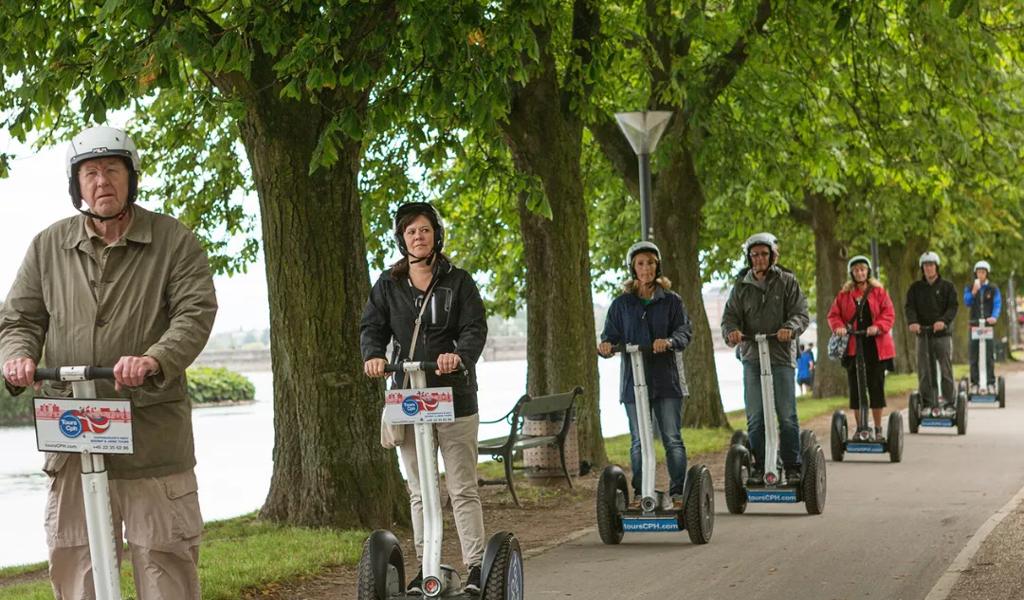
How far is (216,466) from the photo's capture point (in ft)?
75.0

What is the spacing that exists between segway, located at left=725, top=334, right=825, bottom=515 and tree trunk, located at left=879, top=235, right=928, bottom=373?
28.8 metres

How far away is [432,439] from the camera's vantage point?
6.73 m

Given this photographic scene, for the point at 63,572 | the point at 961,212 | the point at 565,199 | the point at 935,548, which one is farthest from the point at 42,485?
the point at 961,212

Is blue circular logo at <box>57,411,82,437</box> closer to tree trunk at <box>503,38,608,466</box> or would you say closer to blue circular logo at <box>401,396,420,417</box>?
blue circular logo at <box>401,396,420,417</box>

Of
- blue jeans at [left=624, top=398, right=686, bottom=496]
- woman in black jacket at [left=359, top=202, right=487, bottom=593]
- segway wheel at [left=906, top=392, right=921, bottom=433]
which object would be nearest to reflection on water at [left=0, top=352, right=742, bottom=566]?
blue jeans at [left=624, top=398, right=686, bottom=496]

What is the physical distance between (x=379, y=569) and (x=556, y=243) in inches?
365

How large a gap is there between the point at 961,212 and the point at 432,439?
26516 mm

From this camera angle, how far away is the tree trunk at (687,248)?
21500 mm

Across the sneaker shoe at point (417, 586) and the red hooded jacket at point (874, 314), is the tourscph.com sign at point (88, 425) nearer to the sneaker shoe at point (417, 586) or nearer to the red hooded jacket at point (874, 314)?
the sneaker shoe at point (417, 586)

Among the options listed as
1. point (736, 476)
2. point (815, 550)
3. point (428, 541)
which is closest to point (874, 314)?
point (736, 476)

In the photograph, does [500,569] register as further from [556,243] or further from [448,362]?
[556,243]

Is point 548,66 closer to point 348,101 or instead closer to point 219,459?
point 348,101

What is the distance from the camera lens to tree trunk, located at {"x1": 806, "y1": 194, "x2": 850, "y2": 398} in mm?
32406

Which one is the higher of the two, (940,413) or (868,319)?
(868,319)
